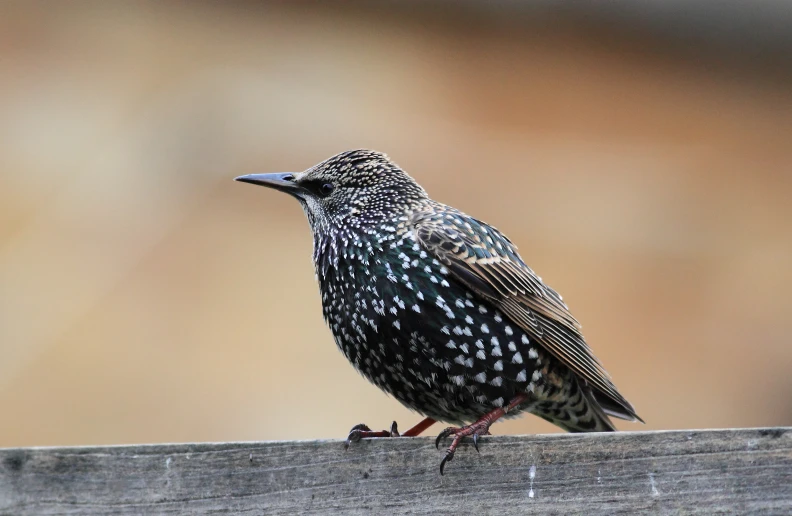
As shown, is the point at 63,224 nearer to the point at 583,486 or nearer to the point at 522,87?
the point at 522,87

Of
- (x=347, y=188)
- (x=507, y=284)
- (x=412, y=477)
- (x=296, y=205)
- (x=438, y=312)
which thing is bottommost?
(x=412, y=477)

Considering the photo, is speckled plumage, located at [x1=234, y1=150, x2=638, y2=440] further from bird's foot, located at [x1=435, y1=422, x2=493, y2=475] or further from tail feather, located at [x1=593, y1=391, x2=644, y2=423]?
bird's foot, located at [x1=435, y1=422, x2=493, y2=475]

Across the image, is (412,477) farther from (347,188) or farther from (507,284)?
(347,188)

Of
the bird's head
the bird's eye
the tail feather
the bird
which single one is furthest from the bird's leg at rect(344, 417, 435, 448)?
the bird's eye

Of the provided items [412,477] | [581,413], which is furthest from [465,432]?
[581,413]

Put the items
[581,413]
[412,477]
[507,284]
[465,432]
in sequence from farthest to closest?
[581,413] < [507,284] < [465,432] < [412,477]

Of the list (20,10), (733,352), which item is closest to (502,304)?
(733,352)

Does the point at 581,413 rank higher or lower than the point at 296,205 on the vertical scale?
lower
